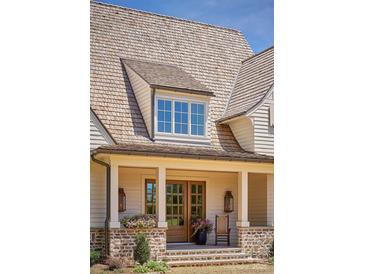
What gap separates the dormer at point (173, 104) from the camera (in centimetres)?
709

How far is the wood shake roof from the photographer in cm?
627

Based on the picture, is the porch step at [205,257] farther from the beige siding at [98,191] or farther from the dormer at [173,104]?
the dormer at [173,104]

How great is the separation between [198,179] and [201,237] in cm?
74

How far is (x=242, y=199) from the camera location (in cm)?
770

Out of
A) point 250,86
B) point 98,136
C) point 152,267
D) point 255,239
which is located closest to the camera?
point 152,267

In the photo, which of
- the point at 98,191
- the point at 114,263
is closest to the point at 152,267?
the point at 114,263

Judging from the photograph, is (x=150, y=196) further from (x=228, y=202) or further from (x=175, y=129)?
(x=228, y=202)

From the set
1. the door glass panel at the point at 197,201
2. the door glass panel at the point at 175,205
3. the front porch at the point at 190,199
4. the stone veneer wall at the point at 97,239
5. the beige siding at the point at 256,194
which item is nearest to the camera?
the stone veneer wall at the point at 97,239

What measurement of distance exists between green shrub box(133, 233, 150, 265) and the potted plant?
1103mm

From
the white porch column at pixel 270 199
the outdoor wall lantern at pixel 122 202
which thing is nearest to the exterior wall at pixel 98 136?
the outdoor wall lantern at pixel 122 202

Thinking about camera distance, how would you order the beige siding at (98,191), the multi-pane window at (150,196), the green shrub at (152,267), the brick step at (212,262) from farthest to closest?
1. the multi-pane window at (150,196)
2. the beige siding at (98,191)
3. the brick step at (212,262)
4. the green shrub at (152,267)
